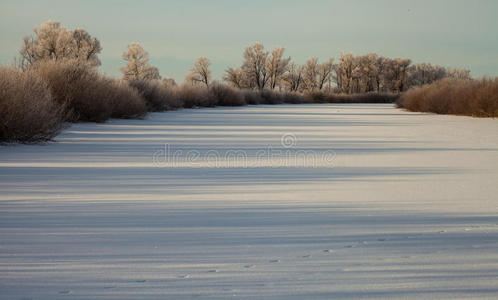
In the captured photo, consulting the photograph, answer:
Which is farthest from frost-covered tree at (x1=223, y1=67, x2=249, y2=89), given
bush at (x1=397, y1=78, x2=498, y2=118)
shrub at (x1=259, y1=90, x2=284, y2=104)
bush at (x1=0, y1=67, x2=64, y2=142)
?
bush at (x1=0, y1=67, x2=64, y2=142)

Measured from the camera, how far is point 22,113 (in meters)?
6.69

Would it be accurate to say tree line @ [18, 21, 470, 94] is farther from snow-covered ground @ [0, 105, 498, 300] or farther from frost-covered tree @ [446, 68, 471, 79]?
snow-covered ground @ [0, 105, 498, 300]

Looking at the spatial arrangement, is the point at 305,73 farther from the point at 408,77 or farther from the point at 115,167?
the point at 115,167

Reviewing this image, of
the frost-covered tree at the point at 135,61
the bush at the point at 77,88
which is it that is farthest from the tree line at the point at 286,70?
the bush at the point at 77,88

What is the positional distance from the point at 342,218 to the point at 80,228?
1.33 meters

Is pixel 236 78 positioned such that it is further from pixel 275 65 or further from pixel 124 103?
pixel 124 103

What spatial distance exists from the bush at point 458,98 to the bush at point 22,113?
13.4 metres

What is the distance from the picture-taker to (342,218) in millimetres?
2887

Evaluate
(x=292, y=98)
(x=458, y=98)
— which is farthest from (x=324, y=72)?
(x=458, y=98)

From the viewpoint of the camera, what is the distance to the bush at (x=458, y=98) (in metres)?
16.6

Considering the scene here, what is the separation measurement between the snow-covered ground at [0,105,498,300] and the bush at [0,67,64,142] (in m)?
1.26

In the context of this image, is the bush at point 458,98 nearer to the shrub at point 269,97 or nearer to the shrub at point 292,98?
the shrub at point 269,97

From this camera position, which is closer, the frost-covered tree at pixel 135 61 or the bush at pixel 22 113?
the bush at pixel 22 113

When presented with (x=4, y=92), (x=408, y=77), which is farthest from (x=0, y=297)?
(x=408, y=77)
